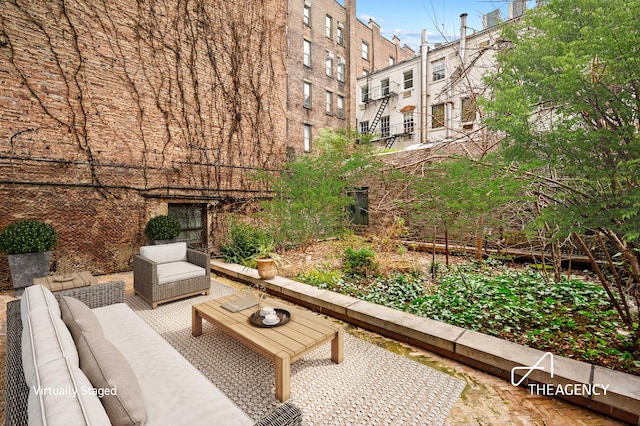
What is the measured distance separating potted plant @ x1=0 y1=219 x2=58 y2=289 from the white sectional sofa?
4464mm

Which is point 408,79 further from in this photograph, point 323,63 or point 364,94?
point 323,63

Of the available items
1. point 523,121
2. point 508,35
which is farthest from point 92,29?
point 523,121

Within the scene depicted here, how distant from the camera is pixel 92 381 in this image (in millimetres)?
1379

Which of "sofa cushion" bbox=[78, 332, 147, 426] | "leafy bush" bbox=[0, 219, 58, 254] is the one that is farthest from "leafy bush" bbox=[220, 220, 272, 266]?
"sofa cushion" bbox=[78, 332, 147, 426]

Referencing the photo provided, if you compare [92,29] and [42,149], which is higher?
[92,29]

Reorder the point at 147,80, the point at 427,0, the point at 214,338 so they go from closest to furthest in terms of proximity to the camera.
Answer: the point at 214,338
the point at 427,0
the point at 147,80

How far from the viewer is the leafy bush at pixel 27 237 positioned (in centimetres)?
552

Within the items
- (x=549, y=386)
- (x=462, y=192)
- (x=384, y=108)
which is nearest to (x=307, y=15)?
(x=384, y=108)

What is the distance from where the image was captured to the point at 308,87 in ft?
55.8

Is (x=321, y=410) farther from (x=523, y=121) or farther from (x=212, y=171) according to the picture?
(x=212, y=171)

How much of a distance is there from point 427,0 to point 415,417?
5.44m

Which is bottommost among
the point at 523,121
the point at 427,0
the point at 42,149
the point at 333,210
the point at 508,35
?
the point at 333,210

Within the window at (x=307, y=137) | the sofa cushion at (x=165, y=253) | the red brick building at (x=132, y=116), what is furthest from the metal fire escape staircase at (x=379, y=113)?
the sofa cushion at (x=165, y=253)

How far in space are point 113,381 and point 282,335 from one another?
5.28 feet
